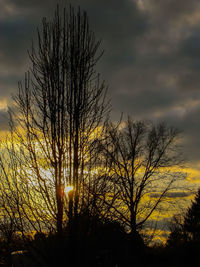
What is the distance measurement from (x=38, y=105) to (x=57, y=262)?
2.88 meters

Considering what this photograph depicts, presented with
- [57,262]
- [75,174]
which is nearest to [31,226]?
[57,262]

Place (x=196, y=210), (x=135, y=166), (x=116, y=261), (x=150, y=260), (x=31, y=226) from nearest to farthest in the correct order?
(x=31, y=226)
(x=116, y=261)
(x=150, y=260)
(x=135, y=166)
(x=196, y=210)

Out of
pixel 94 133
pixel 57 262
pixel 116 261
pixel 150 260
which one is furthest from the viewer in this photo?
pixel 150 260

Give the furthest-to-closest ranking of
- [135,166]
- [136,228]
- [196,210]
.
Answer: [196,210], [135,166], [136,228]

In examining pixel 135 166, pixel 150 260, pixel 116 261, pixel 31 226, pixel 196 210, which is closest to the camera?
pixel 31 226

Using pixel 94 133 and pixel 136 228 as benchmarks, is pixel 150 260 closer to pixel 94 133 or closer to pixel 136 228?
pixel 136 228

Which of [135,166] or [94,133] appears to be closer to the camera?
[94,133]

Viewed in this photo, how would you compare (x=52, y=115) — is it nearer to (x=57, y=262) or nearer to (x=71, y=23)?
(x=71, y=23)

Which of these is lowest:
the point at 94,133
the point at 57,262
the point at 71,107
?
the point at 57,262

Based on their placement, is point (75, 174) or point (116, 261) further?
point (116, 261)

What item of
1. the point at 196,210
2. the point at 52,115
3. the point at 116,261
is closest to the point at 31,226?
the point at 52,115

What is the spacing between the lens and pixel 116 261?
11422 mm

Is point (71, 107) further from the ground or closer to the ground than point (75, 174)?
further from the ground

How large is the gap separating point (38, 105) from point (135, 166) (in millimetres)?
16621
